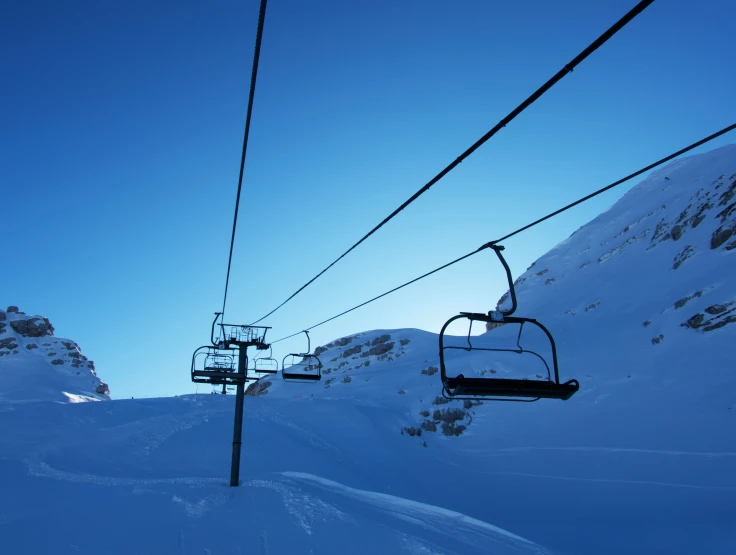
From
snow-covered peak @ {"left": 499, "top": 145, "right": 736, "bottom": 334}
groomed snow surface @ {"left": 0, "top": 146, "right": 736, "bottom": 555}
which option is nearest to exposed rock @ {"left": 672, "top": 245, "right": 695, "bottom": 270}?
snow-covered peak @ {"left": 499, "top": 145, "right": 736, "bottom": 334}

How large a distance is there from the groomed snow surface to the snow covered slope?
86.1 m

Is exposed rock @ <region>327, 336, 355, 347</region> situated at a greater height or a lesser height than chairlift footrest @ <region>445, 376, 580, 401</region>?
greater

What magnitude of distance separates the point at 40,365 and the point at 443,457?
13349cm

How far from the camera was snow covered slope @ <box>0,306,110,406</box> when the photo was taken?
333ft

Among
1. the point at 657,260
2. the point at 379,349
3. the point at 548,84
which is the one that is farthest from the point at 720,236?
the point at 548,84

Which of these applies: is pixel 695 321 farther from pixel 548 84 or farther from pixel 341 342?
pixel 341 342

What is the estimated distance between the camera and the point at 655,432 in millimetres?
20516

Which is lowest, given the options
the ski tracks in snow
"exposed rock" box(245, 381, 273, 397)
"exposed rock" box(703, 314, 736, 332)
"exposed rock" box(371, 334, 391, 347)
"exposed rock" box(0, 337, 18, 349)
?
the ski tracks in snow

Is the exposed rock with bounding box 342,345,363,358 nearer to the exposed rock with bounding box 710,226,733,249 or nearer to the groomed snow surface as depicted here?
the groomed snow surface

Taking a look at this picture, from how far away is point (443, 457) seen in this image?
25.3 m

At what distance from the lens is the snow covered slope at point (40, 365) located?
102m

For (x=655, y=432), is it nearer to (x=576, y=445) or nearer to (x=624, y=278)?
(x=576, y=445)

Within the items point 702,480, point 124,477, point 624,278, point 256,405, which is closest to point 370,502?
point 124,477

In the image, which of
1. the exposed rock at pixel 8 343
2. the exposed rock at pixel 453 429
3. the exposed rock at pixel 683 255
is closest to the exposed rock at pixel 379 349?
the exposed rock at pixel 453 429
